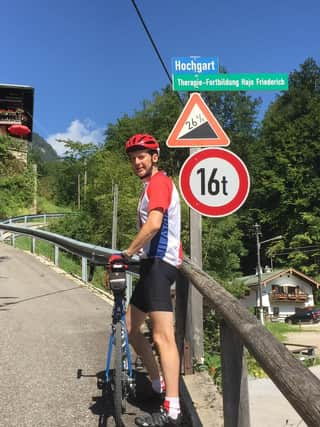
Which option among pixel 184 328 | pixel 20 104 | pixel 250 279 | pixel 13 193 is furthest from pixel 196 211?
pixel 250 279

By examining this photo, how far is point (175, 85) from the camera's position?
5.16 meters

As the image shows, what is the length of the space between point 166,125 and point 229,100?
868cm

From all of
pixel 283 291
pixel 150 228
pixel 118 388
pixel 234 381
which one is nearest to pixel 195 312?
pixel 118 388

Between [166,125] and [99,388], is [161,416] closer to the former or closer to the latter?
[99,388]

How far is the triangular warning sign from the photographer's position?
5.09 meters

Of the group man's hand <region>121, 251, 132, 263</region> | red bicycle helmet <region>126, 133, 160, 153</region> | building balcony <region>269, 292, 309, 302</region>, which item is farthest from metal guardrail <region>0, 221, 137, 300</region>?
building balcony <region>269, 292, 309, 302</region>

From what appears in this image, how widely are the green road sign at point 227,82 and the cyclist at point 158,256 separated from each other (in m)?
1.78

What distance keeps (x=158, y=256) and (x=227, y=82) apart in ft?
8.40

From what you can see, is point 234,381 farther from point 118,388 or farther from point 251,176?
point 251,176

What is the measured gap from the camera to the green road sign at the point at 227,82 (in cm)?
517

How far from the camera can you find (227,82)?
17.2ft

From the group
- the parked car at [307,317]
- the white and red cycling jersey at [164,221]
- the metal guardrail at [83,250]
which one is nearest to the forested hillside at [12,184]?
the metal guardrail at [83,250]

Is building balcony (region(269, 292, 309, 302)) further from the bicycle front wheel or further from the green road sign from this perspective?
the bicycle front wheel

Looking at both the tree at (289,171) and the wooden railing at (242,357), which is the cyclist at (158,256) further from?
the tree at (289,171)
